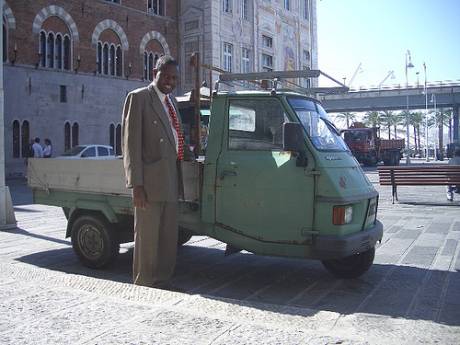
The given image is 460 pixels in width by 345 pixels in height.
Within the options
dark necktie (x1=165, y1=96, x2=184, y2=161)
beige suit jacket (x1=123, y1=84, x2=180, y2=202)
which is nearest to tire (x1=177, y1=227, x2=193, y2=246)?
dark necktie (x1=165, y1=96, x2=184, y2=161)

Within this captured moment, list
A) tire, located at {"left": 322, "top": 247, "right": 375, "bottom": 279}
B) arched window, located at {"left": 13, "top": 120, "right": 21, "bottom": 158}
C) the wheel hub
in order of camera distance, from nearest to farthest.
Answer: tire, located at {"left": 322, "top": 247, "right": 375, "bottom": 279}
the wheel hub
arched window, located at {"left": 13, "top": 120, "right": 21, "bottom": 158}

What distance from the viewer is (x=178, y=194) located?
566 centimetres

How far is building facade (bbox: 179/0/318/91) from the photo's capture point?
35.5m

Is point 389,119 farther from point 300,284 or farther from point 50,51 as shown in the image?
point 300,284

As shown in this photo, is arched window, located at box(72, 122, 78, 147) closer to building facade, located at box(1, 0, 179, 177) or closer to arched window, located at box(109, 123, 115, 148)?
building facade, located at box(1, 0, 179, 177)

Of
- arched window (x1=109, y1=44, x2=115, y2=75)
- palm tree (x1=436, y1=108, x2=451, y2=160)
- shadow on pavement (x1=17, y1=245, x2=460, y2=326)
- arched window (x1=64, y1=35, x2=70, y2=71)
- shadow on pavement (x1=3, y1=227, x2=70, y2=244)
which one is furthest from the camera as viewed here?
palm tree (x1=436, y1=108, x2=451, y2=160)

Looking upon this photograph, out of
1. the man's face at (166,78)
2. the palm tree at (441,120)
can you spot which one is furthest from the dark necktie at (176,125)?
the palm tree at (441,120)

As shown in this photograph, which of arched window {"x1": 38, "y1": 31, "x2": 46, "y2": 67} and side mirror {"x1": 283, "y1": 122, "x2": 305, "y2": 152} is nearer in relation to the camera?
side mirror {"x1": 283, "y1": 122, "x2": 305, "y2": 152}

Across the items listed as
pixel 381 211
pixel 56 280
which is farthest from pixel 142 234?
pixel 381 211

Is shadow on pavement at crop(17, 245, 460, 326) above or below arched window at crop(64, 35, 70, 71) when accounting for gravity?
below

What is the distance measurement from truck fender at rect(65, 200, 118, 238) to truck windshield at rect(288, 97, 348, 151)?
8.38ft

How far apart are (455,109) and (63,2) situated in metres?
43.1

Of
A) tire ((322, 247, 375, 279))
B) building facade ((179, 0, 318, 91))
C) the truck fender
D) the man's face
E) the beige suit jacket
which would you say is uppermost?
building facade ((179, 0, 318, 91))

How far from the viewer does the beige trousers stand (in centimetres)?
533
